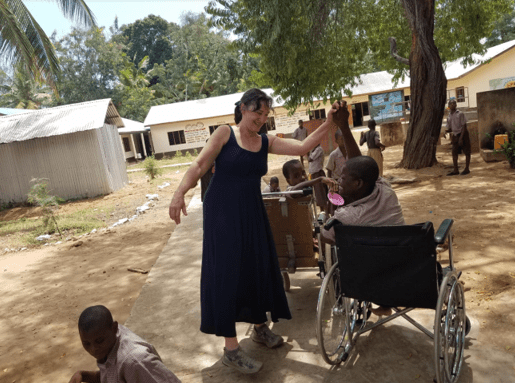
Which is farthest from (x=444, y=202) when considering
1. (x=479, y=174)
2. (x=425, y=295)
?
(x=425, y=295)

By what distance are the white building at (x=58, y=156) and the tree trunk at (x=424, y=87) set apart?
1001 cm

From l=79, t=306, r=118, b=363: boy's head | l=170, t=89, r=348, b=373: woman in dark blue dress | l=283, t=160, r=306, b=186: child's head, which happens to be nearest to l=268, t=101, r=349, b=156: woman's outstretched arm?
l=170, t=89, r=348, b=373: woman in dark blue dress

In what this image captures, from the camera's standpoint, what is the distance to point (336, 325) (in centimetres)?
336

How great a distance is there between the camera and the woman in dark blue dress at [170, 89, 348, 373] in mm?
2838

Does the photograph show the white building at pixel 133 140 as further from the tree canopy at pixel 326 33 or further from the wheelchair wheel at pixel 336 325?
the wheelchair wheel at pixel 336 325

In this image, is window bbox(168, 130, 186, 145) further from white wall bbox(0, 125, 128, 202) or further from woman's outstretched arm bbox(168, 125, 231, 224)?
woman's outstretched arm bbox(168, 125, 231, 224)

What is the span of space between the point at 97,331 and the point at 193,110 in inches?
1110

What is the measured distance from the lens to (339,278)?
2.73m

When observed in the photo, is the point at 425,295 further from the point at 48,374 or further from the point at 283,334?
the point at 48,374

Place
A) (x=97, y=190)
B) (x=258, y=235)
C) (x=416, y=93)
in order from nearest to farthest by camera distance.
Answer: (x=258, y=235) → (x=416, y=93) → (x=97, y=190)

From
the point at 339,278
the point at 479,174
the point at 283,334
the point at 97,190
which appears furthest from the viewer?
the point at 97,190

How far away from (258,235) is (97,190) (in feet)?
44.2

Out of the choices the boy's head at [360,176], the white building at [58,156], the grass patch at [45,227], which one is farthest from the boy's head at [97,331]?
the white building at [58,156]

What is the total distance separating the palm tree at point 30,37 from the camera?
10914 mm
